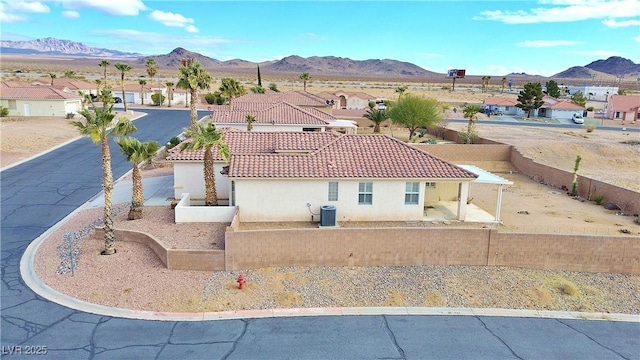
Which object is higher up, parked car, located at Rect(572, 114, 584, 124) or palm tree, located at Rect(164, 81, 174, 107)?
palm tree, located at Rect(164, 81, 174, 107)

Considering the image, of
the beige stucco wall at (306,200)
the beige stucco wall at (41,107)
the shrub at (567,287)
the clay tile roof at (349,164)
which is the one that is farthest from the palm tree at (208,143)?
the beige stucco wall at (41,107)

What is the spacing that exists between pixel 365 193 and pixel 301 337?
10.4 meters

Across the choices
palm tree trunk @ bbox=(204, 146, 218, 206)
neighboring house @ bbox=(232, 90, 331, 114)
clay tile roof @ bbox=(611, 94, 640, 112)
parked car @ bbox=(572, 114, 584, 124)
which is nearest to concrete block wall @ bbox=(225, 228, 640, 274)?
palm tree trunk @ bbox=(204, 146, 218, 206)

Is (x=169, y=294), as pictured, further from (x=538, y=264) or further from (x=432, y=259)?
(x=538, y=264)

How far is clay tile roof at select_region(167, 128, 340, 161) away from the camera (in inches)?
1088

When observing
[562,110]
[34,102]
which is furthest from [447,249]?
[562,110]

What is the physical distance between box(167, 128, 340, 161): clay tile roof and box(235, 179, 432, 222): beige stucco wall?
3.70 meters

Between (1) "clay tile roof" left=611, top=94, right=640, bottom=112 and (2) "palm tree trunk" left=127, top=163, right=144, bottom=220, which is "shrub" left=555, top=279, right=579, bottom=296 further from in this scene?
(1) "clay tile roof" left=611, top=94, right=640, bottom=112

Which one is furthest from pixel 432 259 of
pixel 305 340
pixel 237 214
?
pixel 237 214

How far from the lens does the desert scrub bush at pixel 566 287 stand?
734 inches

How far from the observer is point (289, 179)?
23.6m

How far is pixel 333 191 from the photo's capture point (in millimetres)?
24156

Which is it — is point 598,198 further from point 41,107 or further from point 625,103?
point 41,107

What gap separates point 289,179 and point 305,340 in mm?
10015
